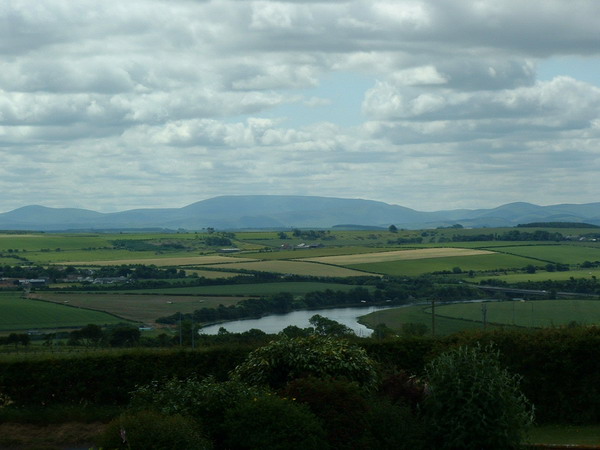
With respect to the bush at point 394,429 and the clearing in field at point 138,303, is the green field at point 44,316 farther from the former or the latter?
the bush at point 394,429

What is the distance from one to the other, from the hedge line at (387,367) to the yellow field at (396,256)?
60700mm

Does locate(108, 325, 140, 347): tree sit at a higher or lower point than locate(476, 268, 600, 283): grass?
higher

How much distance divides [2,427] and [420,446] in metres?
8.09

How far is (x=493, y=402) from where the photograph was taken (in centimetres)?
1280

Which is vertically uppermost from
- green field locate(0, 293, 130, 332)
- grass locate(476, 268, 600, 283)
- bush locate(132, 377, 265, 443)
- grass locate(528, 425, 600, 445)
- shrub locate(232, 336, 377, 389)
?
shrub locate(232, 336, 377, 389)

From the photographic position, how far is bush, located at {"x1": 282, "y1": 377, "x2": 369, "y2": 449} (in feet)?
43.0

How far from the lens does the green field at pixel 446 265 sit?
72869mm

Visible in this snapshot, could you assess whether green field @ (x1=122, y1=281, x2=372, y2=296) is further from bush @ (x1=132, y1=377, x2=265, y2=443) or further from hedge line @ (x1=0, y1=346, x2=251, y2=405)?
bush @ (x1=132, y1=377, x2=265, y2=443)

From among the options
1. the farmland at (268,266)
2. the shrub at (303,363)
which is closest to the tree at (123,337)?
the shrub at (303,363)

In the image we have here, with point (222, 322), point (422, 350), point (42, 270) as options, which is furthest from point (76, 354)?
point (42, 270)

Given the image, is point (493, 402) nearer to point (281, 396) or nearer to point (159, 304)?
point (281, 396)

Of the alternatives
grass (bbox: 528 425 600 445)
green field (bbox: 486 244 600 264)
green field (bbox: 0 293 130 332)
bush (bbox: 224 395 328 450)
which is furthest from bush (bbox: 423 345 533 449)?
green field (bbox: 486 244 600 264)

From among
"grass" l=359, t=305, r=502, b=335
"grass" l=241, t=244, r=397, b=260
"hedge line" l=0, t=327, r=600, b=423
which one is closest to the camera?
"hedge line" l=0, t=327, r=600, b=423

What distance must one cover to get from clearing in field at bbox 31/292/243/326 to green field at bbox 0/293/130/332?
70cm
